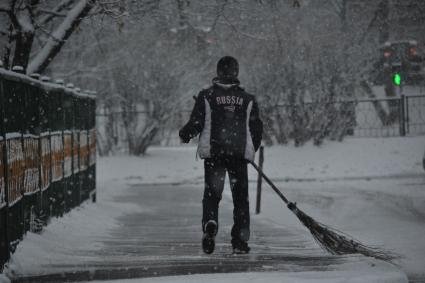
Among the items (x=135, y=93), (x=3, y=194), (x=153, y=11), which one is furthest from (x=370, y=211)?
(x=135, y=93)

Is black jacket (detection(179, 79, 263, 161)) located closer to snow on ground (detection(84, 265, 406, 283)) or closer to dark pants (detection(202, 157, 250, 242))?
dark pants (detection(202, 157, 250, 242))

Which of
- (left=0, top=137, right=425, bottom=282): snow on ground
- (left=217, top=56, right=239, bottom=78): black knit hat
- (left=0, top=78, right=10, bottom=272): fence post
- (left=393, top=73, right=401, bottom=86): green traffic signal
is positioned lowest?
(left=0, top=137, right=425, bottom=282): snow on ground

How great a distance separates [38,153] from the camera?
8.30 meters

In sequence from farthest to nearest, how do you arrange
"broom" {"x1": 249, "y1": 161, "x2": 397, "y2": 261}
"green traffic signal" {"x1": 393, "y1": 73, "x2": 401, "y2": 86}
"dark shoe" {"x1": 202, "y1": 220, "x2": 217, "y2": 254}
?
1. "green traffic signal" {"x1": 393, "y1": 73, "x2": 401, "y2": 86}
2. "dark shoe" {"x1": 202, "y1": 220, "x2": 217, "y2": 254}
3. "broom" {"x1": 249, "y1": 161, "x2": 397, "y2": 261}

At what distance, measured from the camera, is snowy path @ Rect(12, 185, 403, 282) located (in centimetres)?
639

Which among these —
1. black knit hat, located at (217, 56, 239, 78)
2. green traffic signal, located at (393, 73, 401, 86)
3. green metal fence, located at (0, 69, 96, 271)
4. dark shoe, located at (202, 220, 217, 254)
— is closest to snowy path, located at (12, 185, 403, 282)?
dark shoe, located at (202, 220, 217, 254)

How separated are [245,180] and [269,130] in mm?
15356

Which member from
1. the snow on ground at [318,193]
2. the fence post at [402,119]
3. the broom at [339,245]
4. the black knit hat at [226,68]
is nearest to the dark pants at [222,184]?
the broom at [339,245]

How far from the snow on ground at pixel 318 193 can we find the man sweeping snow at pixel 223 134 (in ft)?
4.35

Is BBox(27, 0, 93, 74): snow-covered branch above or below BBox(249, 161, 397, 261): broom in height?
above

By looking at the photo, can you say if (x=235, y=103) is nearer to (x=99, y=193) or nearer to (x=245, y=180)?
(x=245, y=180)

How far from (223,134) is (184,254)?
1.19 meters

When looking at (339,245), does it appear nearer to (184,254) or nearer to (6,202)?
(184,254)

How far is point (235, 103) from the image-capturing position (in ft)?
24.4
